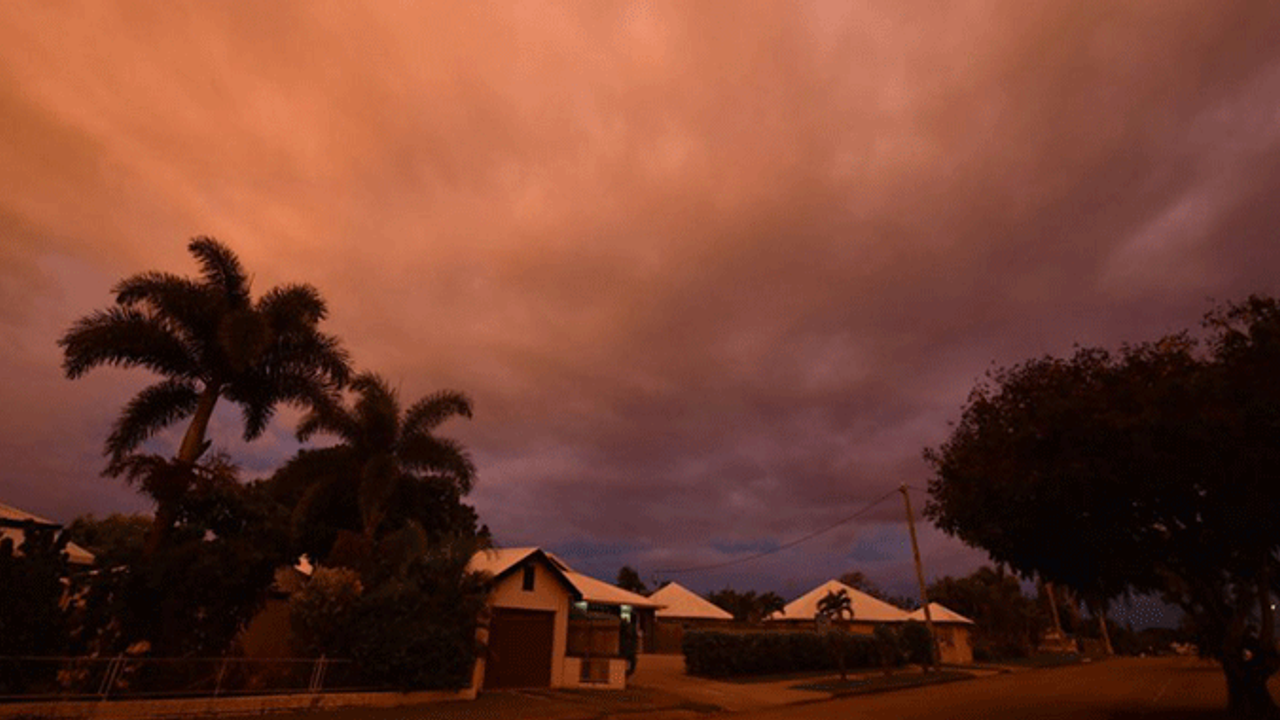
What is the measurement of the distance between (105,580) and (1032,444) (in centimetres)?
2192

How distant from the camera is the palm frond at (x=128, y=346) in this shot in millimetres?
17891

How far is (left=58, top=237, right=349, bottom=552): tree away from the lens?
18.0 metres

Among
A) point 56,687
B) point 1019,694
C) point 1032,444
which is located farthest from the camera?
point 1019,694

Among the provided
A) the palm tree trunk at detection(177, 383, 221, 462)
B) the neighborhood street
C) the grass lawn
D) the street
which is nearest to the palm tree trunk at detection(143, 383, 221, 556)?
the palm tree trunk at detection(177, 383, 221, 462)

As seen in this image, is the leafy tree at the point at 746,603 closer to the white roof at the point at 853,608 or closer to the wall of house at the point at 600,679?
the white roof at the point at 853,608

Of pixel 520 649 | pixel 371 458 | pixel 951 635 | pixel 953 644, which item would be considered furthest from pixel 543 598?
pixel 953 644

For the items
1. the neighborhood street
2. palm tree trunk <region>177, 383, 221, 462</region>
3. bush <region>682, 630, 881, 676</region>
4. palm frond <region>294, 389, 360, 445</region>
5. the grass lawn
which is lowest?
the neighborhood street

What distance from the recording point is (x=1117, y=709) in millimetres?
21484

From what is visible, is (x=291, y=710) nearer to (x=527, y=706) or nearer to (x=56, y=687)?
(x=56, y=687)

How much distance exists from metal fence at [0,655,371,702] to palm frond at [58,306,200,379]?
287 inches

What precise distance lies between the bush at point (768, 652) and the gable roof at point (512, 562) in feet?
31.7

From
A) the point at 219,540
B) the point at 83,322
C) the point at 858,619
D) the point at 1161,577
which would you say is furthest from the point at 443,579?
the point at 858,619

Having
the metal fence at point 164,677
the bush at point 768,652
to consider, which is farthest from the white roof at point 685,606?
the metal fence at point 164,677

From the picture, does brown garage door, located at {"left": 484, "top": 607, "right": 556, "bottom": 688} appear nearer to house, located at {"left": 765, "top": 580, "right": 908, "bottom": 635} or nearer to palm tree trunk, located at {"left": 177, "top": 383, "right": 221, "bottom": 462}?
palm tree trunk, located at {"left": 177, "top": 383, "right": 221, "bottom": 462}
